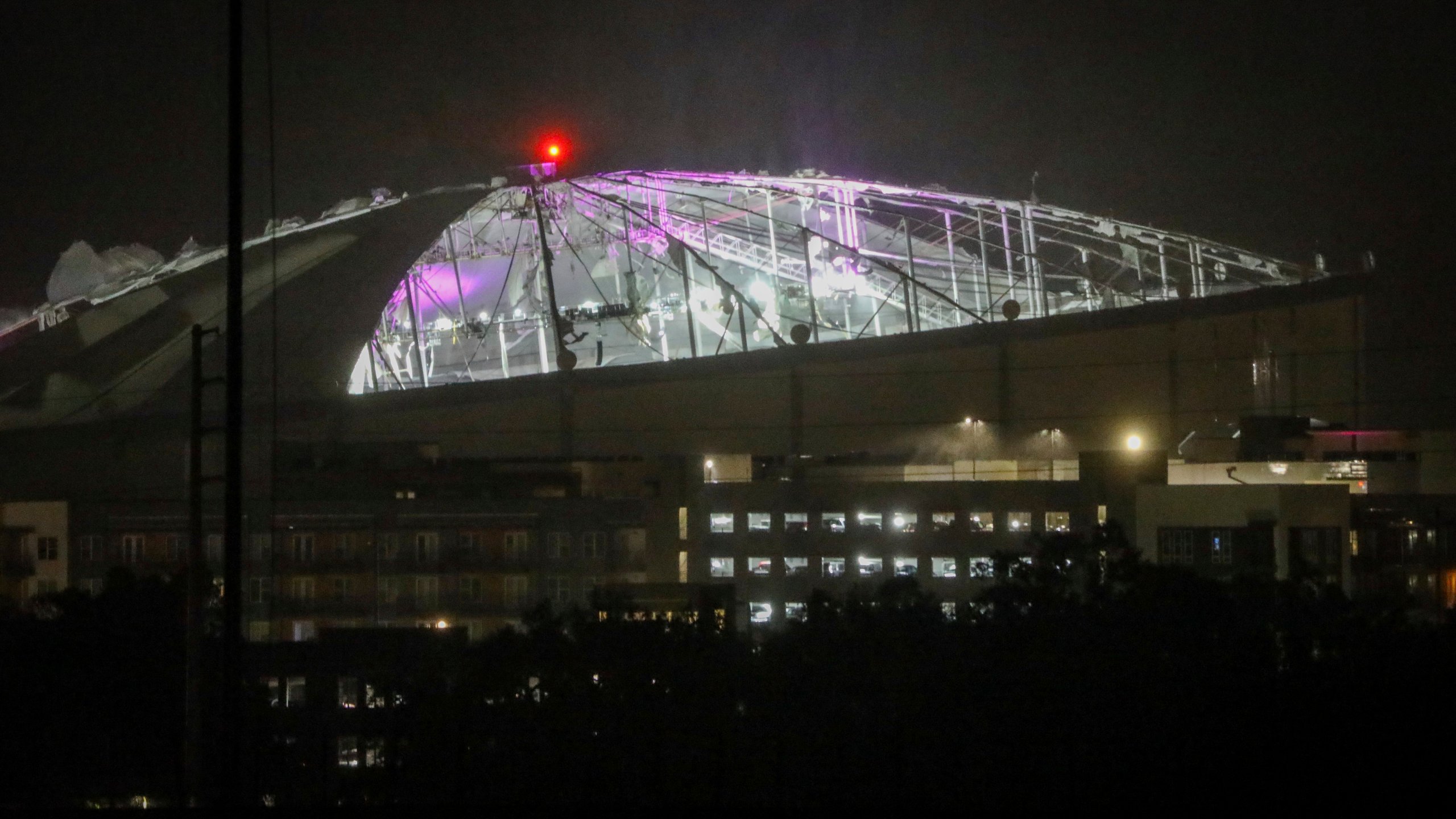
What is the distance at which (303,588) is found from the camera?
75.3 feet

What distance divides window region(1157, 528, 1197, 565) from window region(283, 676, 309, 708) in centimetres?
1414

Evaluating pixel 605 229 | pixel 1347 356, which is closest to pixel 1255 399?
pixel 1347 356

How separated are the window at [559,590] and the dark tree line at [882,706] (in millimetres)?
7326

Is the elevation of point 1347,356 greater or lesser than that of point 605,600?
greater

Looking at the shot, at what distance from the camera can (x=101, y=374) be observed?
2608 centimetres

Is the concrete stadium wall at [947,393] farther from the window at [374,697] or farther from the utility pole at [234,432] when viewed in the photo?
the utility pole at [234,432]

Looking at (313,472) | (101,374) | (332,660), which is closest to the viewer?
(332,660)

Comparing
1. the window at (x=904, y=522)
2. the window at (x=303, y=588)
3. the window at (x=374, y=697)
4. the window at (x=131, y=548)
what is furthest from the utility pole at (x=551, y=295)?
the window at (x=374, y=697)

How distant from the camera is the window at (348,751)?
48.9 feet

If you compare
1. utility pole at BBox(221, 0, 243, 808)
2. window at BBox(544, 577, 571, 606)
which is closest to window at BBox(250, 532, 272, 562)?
window at BBox(544, 577, 571, 606)

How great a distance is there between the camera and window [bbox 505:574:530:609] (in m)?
23.1

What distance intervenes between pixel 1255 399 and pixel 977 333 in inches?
284

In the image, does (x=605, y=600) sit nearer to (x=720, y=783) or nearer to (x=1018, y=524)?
(x=720, y=783)

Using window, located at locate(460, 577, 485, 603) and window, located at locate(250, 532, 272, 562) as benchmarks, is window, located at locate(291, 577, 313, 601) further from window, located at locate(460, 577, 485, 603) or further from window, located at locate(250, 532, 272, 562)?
window, located at locate(460, 577, 485, 603)
